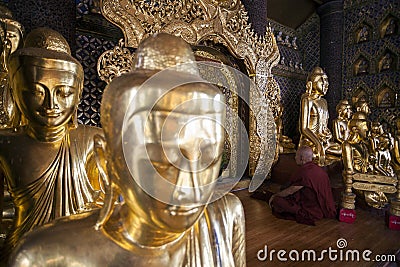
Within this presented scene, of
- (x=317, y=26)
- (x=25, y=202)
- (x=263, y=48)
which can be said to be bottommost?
(x=25, y=202)

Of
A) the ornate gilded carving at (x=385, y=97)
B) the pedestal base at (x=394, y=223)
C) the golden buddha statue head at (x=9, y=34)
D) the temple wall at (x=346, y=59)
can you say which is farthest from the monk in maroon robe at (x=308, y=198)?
the ornate gilded carving at (x=385, y=97)

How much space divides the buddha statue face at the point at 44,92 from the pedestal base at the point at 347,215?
2776 mm

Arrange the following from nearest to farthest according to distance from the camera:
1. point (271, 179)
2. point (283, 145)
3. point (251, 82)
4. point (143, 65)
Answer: point (143, 65)
point (251, 82)
point (271, 179)
point (283, 145)

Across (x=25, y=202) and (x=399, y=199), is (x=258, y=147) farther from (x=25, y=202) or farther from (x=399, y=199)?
(x=25, y=202)

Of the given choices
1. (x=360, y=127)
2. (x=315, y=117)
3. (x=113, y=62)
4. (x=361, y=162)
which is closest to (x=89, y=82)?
(x=113, y=62)

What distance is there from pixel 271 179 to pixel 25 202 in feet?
13.7

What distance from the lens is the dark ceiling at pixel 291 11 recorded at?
6.59 m

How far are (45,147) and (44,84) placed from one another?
26 cm

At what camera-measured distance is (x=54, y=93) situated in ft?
3.45

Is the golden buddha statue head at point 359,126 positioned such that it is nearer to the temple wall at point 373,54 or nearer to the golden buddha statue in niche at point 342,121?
the golden buddha statue in niche at point 342,121

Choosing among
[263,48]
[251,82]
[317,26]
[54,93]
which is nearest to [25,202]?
[54,93]

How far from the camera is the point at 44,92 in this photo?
1042 mm

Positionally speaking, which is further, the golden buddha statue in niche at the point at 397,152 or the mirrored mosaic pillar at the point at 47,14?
the golden buddha statue in niche at the point at 397,152

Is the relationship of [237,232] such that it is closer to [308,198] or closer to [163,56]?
[163,56]
